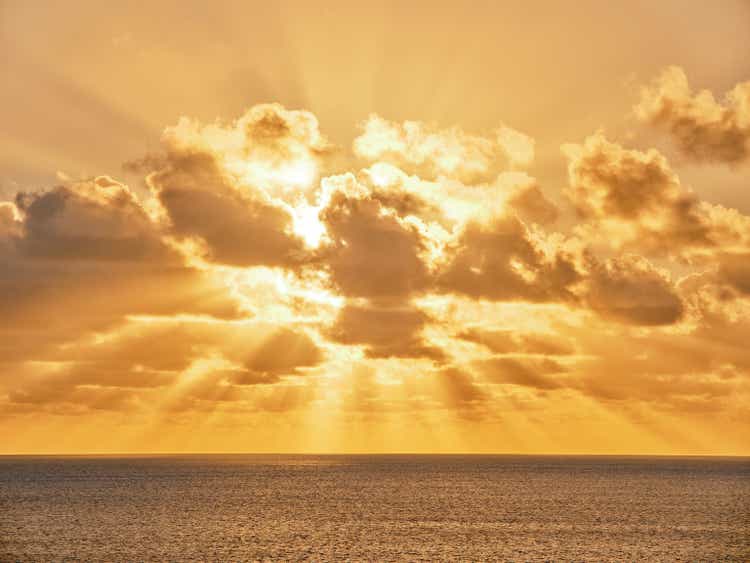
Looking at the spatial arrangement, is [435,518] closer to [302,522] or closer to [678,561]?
[302,522]

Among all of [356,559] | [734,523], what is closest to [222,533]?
[356,559]

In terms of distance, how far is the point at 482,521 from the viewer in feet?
493

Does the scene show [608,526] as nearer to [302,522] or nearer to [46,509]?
[302,522]

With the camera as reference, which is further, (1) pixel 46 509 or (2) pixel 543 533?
(1) pixel 46 509

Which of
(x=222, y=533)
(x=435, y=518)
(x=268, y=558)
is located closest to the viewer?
(x=268, y=558)

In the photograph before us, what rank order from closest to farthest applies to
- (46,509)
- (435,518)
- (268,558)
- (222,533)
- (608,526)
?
(268,558) → (222,533) → (608,526) → (435,518) → (46,509)

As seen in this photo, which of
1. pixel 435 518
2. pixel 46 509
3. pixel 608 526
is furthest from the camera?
pixel 46 509

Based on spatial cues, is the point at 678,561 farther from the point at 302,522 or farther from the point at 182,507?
the point at 182,507

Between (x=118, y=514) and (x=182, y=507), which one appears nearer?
(x=118, y=514)

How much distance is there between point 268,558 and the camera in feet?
339

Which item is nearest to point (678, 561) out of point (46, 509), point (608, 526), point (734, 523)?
point (608, 526)

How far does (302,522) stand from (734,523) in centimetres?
7202

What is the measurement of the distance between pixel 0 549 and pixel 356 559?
42.8 metres

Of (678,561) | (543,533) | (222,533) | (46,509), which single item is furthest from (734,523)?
(46,509)
